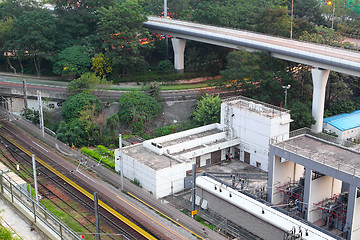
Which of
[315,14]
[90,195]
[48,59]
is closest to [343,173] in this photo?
[90,195]

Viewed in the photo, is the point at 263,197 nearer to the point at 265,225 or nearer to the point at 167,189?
the point at 265,225

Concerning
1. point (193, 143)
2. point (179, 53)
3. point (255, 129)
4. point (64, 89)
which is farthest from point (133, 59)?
point (255, 129)

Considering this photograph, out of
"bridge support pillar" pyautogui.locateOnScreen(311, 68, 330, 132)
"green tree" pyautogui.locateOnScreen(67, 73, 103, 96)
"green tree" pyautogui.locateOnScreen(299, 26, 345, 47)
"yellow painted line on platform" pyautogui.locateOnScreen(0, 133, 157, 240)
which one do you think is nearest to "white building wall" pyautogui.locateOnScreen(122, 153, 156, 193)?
"yellow painted line on platform" pyautogui.locateOnScreen(0, 133, 157, 240)

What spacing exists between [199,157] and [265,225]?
20713mm

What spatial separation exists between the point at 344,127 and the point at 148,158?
36.3 m

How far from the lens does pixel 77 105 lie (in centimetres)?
7825

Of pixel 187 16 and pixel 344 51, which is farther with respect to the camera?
pixel 187 16

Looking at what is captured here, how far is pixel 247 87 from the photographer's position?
80.4 metres

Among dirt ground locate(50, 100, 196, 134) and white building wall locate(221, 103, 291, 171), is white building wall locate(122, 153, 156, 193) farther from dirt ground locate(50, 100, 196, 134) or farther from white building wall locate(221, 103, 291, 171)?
dirt ground locate(50, 100, 196, 134)

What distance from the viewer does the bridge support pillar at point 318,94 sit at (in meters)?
73.9

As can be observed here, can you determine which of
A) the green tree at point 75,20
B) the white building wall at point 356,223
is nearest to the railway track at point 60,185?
the white building wall at point 356,223

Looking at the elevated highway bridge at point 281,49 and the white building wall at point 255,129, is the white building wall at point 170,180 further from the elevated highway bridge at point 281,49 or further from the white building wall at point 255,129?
the elevated highway bridge at point 281,49

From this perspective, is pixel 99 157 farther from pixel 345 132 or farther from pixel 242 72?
pixel 345 132

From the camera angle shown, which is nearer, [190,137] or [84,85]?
[190,137]
